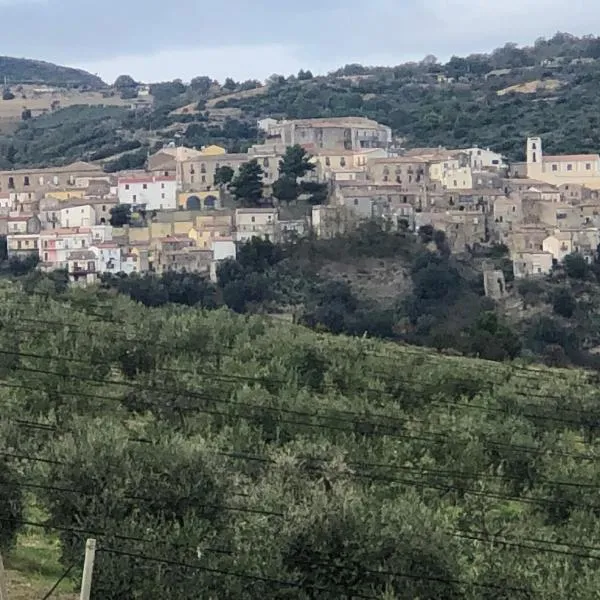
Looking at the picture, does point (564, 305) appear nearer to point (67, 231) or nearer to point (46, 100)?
point (67, 231)

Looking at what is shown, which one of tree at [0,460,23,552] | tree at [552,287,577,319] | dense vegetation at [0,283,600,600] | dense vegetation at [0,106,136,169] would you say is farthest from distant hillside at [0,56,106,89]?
tree at [0,460,23,552]

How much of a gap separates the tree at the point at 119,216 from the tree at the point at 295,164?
7.43 metres

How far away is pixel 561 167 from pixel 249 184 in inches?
635

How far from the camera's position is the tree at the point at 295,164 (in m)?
59.1

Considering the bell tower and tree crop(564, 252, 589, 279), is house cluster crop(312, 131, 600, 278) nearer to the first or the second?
the bell tower

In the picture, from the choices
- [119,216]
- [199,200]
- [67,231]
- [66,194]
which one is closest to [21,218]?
[66,194]

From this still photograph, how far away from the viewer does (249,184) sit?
58.1 metres

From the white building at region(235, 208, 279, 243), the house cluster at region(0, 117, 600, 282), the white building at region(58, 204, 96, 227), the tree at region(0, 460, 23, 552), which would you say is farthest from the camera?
the white building at region(58, 204, 96, 227)

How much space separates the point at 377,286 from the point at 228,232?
25.0 feet

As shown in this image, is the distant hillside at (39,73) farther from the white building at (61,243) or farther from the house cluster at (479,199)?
the white building at (61,243)

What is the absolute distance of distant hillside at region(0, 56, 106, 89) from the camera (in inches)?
6073

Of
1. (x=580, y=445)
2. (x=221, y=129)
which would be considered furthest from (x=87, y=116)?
(x=580, y=445)

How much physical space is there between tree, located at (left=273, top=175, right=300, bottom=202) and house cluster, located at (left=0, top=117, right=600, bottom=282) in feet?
2.38

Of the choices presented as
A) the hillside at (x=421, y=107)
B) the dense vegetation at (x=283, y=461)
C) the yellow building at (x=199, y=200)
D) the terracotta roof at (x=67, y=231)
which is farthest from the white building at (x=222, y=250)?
the dense vegetation at (x=283, y=461)
